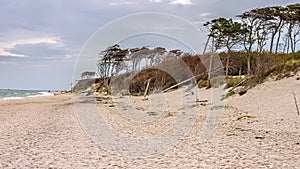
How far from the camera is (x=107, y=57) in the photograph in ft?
201

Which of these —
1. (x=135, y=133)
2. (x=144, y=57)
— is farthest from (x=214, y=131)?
(x=144, y=57)

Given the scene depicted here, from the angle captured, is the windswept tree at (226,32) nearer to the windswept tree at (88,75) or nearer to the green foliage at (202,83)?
the green foliage at (202,83)

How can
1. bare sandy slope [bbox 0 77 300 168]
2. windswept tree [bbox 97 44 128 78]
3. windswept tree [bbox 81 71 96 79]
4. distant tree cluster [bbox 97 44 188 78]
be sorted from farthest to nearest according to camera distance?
windswept tree [bbox 81 71 96 79] → windswept tree [bbox 97 44 128 78] → distant tree cluster [bbox 97 44 188 78] → bare sandy slope [bbox 0 77 300 168]

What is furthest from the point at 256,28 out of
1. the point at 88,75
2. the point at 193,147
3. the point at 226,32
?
the point at 88,75

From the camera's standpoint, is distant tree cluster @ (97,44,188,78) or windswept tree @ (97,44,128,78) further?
windswept tree @ (97,44,128,78)

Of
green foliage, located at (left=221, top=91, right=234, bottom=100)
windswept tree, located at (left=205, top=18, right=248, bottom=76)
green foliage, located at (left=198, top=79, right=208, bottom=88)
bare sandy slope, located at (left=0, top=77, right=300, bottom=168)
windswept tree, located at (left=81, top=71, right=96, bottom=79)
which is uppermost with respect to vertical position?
windswept tree, located at (left=205, top=18, right=248, bottom=76)

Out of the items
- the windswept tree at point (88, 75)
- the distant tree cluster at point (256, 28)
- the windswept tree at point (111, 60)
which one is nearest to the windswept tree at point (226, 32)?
the distant tree cluster at point (256, 28)

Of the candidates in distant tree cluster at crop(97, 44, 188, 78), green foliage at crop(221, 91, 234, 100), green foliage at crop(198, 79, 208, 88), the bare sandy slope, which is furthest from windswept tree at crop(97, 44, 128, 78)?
the bare sandy slope

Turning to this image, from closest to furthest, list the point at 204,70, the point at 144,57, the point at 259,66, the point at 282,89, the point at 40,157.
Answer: the point at 40,157 → the point at 282,89 → the point at 259,66 → the point at 204,70 → the point at 144,57

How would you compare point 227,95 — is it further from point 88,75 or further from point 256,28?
point 88,75

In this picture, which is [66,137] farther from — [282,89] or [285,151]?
[282,89]

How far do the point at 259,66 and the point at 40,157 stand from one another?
21557 millimetres

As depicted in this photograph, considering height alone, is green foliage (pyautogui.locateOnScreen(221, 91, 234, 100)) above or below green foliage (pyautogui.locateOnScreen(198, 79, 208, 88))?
below

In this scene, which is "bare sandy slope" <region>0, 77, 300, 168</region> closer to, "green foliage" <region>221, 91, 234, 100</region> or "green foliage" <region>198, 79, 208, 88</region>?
"green foliage" <region>221, 91, 234, 100</region>
